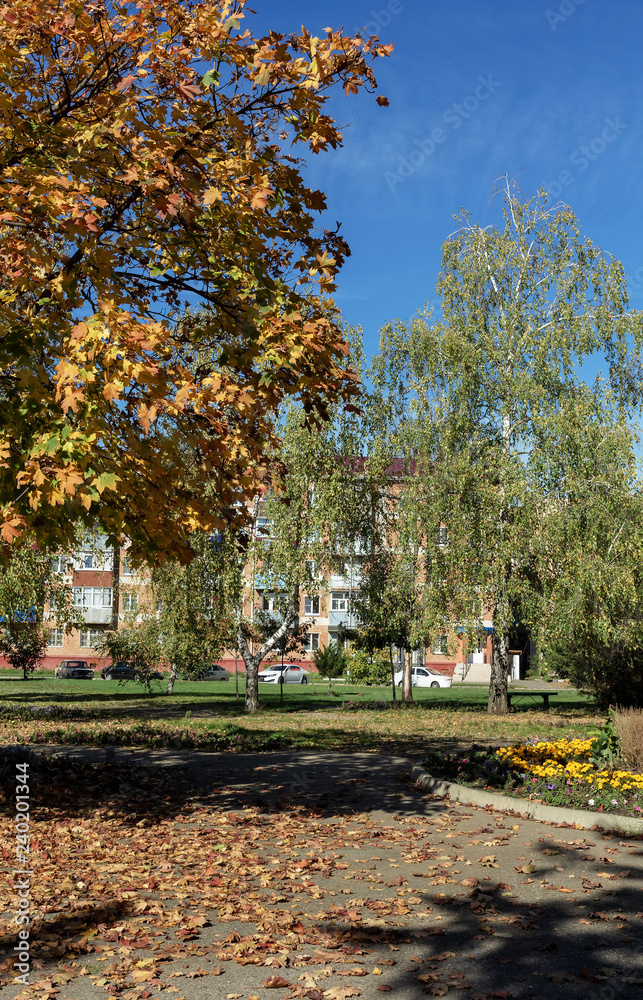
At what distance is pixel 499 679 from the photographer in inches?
988

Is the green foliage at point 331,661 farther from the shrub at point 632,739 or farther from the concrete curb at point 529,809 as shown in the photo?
the shrub at point 632,739

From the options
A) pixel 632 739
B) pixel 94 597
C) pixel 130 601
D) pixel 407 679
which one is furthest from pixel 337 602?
pixel 632 739

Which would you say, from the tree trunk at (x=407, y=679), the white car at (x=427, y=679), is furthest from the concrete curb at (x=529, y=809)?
the white car at (x=427, y=679)

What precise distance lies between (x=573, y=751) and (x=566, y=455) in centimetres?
1275

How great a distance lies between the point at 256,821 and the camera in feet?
26.9

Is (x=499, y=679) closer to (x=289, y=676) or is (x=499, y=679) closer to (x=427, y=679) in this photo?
(x=427, y=679)

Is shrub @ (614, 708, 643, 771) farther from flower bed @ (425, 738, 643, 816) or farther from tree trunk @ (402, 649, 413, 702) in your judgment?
tree trunk @ (402, 649, 413, 702)

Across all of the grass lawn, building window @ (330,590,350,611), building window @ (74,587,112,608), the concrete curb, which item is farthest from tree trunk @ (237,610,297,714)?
building window @ (74,587,112,608)

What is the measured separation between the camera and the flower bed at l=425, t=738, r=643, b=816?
26.7 feet

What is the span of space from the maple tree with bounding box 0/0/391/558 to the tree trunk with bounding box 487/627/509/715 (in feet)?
61.9

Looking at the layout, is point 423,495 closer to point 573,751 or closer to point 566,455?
point 566,455

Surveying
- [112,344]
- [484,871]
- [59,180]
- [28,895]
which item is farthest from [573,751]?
[59,180]

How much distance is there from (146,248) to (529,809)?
666 cm

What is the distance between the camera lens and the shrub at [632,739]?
29.9 ft
